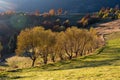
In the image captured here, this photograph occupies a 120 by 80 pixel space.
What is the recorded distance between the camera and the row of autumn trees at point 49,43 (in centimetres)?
8281

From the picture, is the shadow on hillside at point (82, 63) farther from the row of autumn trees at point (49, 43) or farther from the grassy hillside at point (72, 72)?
the row of autumn trees at point (49, 43)

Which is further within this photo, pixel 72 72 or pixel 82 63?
pixel 82 63

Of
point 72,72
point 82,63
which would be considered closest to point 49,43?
point 82,63

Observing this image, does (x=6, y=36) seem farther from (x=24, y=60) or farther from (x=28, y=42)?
(x=28, y=42)

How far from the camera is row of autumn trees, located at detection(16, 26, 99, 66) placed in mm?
82812

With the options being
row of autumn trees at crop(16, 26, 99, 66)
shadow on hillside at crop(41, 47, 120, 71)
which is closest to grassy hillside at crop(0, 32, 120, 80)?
shadow on hillside at crop(41, 47, 120, 71)

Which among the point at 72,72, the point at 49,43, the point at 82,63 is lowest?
the point at 72,72

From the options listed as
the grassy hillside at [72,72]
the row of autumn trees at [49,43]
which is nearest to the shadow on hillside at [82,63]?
the grassy hillside at [72,72]

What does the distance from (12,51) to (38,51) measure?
256ft

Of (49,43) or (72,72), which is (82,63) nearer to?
(72,72)

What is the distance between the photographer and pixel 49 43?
87000 millimetres

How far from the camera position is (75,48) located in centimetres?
9775

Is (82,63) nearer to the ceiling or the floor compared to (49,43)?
nearer to the floor

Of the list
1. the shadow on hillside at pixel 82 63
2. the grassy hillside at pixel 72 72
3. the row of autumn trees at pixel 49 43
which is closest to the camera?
the grassy hillside at pixel 72 72
